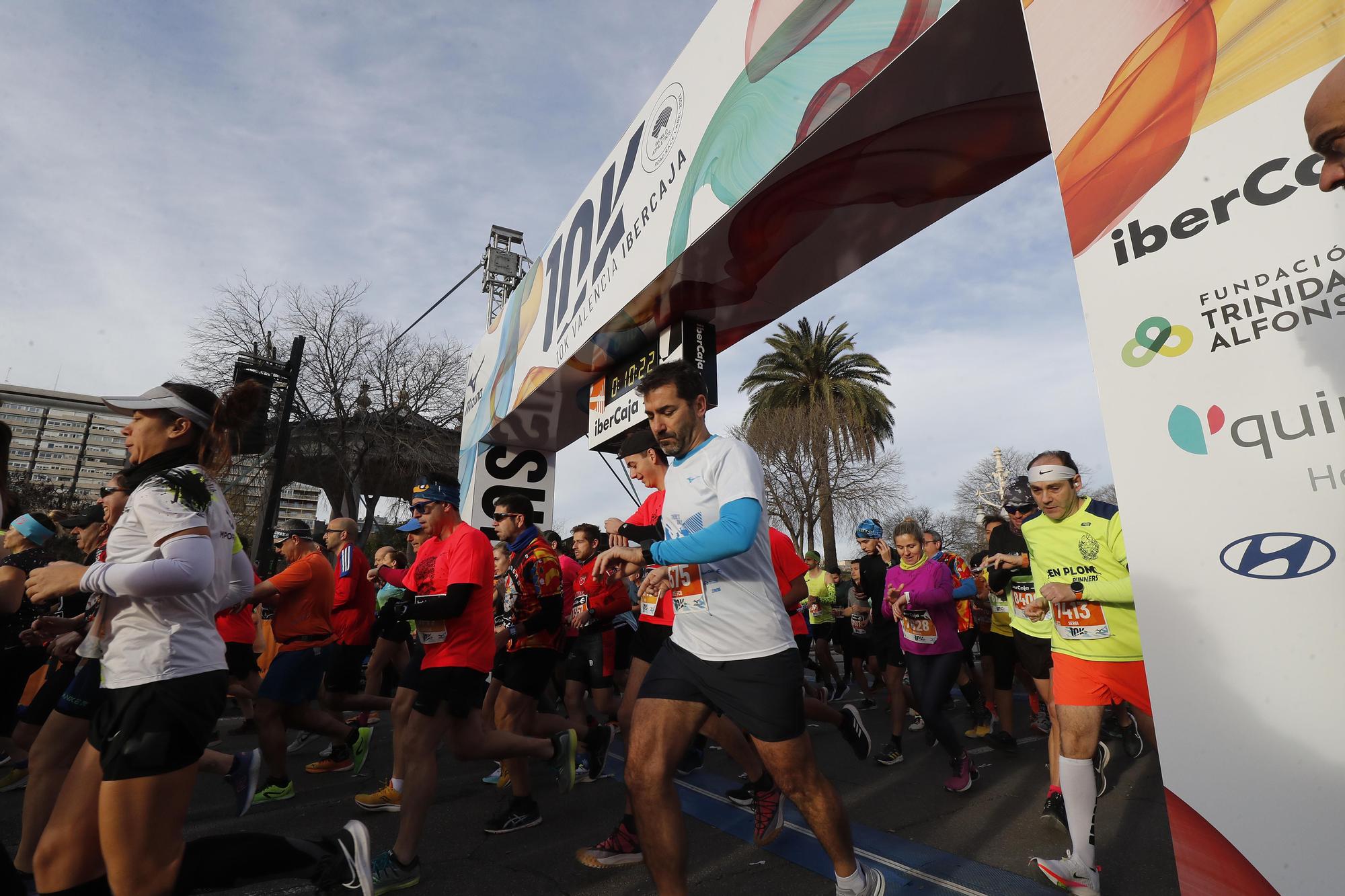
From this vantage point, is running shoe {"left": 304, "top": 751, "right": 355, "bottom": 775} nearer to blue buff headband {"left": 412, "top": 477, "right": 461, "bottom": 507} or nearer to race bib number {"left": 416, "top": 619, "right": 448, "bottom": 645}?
race bib number {"left": 416, "top": 619, "right": 448, "bottom": 645}

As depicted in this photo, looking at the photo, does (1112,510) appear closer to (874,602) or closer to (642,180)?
(874,602)

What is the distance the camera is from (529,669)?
15.7 feet

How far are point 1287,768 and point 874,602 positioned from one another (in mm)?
5866

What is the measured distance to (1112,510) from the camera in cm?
365

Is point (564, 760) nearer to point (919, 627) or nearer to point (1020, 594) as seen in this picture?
point (919, 627)

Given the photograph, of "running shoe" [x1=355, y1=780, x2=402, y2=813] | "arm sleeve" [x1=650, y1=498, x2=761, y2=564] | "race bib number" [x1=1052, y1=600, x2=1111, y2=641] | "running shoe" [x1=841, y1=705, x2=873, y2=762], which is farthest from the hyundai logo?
"running shoe" [x1=355, y1=780, x2=402, y2=813]

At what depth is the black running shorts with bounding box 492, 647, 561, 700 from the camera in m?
4.75

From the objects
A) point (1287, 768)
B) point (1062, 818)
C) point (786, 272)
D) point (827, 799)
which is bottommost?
point (1062, 818)

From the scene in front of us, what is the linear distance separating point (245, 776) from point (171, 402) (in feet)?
5.94

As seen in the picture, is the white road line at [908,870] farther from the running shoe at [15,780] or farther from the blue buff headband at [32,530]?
the running shoe at [15,780]

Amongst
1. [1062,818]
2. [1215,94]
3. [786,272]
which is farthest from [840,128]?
[1062,818]

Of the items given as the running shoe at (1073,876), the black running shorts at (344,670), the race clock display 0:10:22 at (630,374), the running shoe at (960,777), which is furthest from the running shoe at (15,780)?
the running shoe at (1073,876)

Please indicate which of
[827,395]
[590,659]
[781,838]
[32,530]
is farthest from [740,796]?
[827,395]

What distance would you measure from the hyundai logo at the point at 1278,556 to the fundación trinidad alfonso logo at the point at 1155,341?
61 centimetres
